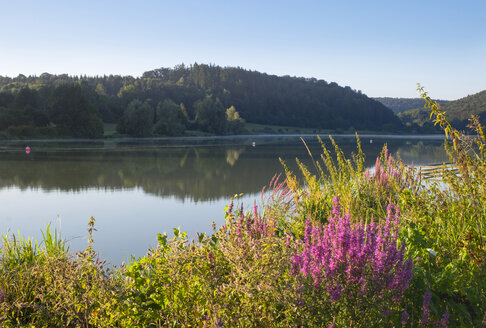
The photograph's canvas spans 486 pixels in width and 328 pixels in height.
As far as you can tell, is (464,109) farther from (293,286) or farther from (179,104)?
(293,286)

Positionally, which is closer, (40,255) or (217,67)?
(40,255)

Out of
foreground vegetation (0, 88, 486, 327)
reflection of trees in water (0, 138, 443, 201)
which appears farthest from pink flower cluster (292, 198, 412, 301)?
reflection of trees in water (0, 138, 443, 201)

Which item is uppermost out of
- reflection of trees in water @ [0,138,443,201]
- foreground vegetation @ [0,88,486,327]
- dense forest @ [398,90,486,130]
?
dense forest @ [398,90,486,130]

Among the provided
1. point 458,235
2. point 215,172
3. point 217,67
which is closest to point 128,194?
point 215,172

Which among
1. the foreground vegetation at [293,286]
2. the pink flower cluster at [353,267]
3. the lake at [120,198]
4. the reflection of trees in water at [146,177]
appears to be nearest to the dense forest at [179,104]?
the reflection of trees in water at [146,177]

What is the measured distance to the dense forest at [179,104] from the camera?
199 ft

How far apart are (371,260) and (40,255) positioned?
3707 millimetres

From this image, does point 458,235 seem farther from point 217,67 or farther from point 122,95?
point 217,67

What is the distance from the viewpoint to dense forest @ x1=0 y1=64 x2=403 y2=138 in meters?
60.8

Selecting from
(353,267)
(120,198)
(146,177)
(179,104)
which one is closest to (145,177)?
(146,177)

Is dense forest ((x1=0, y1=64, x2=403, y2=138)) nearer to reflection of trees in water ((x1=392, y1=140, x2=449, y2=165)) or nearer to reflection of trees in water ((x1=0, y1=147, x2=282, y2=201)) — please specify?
reflection of trees in water ((x1=0, y1=147, x2=282, y2=201))

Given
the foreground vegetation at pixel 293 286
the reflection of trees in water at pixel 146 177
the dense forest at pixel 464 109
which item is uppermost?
the dense forest at pixel 464 109

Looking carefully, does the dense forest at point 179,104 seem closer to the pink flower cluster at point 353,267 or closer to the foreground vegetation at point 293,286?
the foreground vegetation at point 293,286

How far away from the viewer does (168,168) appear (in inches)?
806
